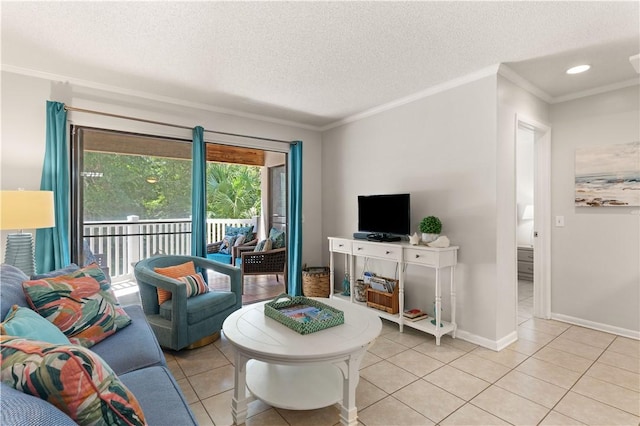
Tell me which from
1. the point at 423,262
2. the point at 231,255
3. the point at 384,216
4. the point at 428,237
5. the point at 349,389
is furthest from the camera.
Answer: the point at 231,255

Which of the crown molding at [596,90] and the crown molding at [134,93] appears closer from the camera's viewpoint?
the crown molding at [134,93]

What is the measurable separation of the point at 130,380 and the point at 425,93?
347cm

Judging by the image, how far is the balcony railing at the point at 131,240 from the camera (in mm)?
3447

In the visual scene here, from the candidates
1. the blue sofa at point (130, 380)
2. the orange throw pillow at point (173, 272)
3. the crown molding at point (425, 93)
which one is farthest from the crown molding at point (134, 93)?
the blue sofa at point (130, 380)

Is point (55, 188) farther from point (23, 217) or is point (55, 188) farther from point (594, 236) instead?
point (594, 236)

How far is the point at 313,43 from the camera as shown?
244cm

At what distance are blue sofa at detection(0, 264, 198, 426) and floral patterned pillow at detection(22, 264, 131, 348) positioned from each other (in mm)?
48

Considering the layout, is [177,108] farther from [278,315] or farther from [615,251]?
[615,251]

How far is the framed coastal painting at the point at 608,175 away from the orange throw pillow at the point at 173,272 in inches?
161

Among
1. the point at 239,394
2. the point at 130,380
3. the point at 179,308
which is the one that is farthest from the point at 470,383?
the point at 179,308

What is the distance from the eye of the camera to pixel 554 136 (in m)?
3.66

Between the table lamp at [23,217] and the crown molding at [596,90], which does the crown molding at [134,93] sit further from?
the crown molding at [596,90]

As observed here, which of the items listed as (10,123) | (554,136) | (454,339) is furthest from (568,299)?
(10,123)

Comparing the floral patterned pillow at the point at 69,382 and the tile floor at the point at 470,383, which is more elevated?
the floral patterned pillow at the point at 69,382
